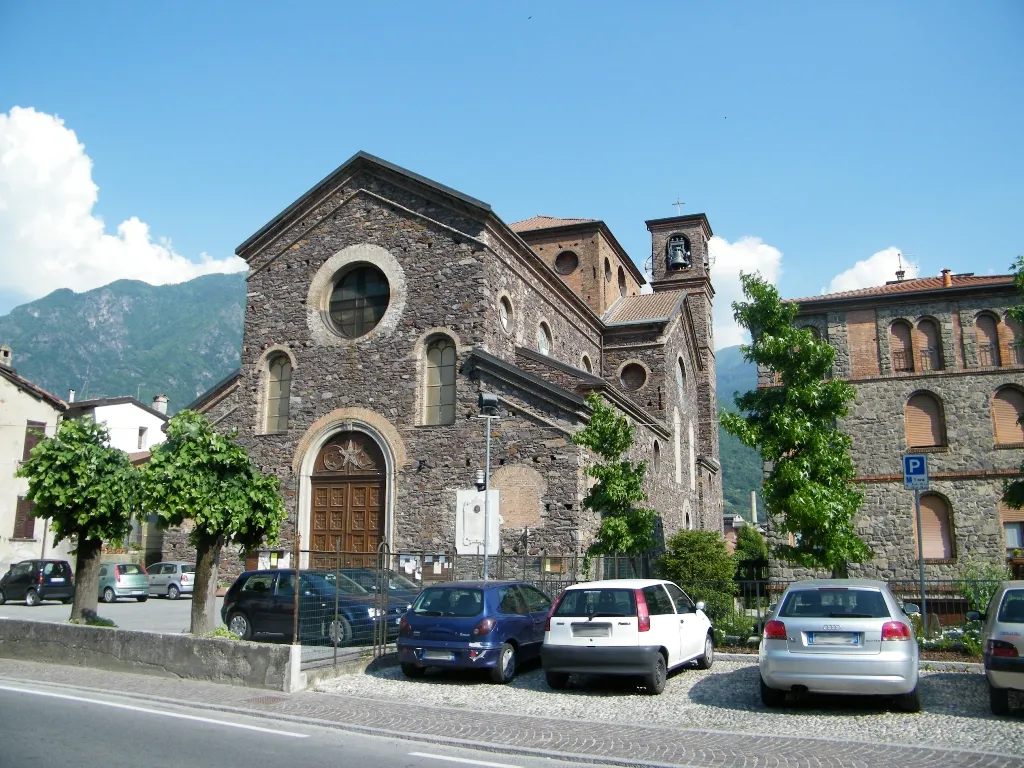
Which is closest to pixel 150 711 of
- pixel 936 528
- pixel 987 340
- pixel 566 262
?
pixel 936 528

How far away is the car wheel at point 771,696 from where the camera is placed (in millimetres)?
9562

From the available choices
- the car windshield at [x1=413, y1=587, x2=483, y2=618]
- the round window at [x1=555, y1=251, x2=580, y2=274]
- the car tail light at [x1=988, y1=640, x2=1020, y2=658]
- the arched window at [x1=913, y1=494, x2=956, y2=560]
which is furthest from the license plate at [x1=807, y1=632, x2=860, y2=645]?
the round window at [x1=555, y1=251, x2=580, y2=274]

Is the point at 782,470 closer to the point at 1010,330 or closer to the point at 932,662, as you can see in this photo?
the point at 932,662

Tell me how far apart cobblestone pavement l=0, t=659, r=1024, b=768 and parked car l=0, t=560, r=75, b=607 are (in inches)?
633

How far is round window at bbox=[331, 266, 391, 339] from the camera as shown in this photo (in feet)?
80.8

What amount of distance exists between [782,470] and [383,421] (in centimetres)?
1147

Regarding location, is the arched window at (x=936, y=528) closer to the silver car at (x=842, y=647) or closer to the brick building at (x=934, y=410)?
the brick building at (x=934, y=410)

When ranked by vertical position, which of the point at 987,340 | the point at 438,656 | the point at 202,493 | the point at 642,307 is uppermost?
the point at 642,307

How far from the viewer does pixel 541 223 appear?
132ft

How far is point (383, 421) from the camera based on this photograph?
23.5 meters

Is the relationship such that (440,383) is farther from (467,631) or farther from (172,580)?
(172,580)

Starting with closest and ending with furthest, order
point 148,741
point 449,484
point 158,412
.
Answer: point 148,741 → point 449,484 → point 158,412

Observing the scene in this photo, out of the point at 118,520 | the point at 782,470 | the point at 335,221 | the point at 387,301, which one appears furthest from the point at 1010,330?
the point at 118,520

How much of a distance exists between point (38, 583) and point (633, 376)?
2152cm
